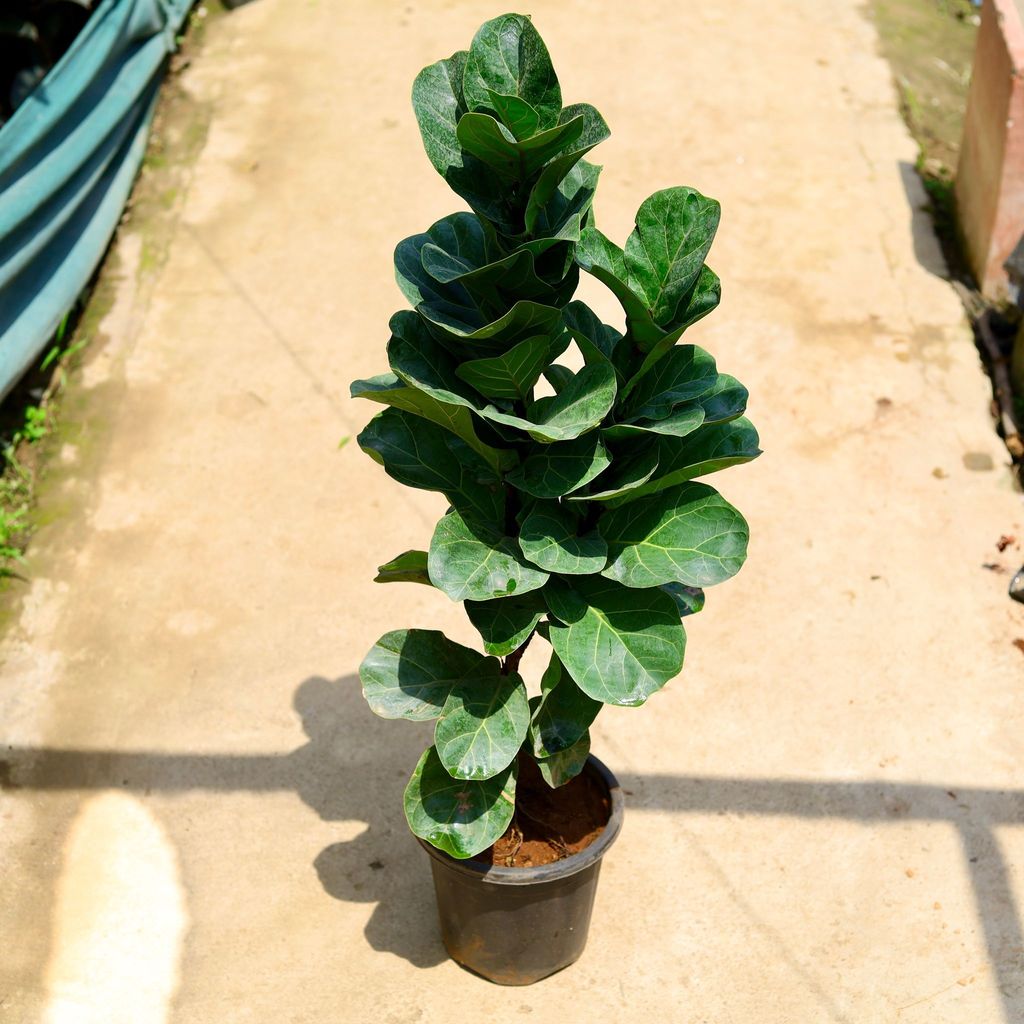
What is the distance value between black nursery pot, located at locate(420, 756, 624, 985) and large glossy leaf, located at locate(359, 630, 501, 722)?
37 centimetres

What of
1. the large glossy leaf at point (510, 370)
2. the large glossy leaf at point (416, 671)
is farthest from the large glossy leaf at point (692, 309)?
the large glossy leaf at point (416, 671)

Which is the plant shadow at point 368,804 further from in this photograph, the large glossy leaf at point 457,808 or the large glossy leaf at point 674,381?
the large glossy leaf at point 674,381

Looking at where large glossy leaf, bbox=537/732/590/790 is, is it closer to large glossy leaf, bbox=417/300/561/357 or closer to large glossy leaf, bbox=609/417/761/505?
large glossy leaf, bbox=609/417/761/505

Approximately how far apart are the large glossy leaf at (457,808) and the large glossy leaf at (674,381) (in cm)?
85

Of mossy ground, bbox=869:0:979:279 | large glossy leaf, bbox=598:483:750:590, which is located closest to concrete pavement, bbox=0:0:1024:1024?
mossy ground, bbox=869:0:979:279

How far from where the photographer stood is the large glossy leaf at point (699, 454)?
2.34 metres

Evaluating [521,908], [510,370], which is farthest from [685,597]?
[521,908]

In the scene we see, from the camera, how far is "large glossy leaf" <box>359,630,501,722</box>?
2602 mm

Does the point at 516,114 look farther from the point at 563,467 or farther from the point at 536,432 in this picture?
the point at 563,467

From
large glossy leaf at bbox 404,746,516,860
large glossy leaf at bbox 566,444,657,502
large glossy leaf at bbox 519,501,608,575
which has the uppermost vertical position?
large glossy leaf at bbox 566,444,657,502

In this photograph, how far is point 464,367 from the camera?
7.39 ft

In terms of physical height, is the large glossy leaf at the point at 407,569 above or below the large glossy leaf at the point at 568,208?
below

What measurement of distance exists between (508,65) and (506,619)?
108 centimetres

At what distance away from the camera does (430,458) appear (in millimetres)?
2461
